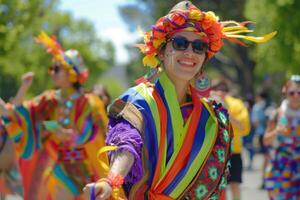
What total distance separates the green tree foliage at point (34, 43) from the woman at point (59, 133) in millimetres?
3358

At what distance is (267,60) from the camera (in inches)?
659

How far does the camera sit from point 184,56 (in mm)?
4219

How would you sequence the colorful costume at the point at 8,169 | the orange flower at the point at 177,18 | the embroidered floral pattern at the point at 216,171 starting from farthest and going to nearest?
the colorful costume at the point at 8,169 < the orange flower at the point at 177,18 < the embroidered floral pattern at the point at 216,171

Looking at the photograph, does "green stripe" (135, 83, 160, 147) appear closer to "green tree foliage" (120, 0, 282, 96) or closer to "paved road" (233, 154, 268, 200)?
"paved road" (233, 154, 268, 200)

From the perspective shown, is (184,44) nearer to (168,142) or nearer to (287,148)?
(168,142)

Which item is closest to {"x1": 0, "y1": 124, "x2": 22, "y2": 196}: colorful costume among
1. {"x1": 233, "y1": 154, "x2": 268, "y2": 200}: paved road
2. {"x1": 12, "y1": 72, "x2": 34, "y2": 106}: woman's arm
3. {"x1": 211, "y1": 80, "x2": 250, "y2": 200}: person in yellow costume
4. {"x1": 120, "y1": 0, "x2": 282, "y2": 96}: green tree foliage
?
{"x1": 12, "y1": 72, "x2": 34, "y2": 106}: woman's arm

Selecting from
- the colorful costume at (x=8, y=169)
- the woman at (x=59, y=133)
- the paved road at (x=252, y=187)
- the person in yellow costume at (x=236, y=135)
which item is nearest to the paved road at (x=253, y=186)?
the paved road at (x=252, y=187)

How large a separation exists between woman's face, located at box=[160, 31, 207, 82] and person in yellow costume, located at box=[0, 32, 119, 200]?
346 cm

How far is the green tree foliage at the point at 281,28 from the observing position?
15203 millimetres

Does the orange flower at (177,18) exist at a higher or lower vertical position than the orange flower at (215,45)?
higher

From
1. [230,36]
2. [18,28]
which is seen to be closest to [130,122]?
[230,36]

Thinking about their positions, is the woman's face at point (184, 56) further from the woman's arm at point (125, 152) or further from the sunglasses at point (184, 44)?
the woman's arm at point (125, 152)

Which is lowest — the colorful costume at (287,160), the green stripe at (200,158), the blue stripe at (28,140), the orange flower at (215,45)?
the colorful costume at (287,160)

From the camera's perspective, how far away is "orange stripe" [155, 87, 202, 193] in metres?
4.06
